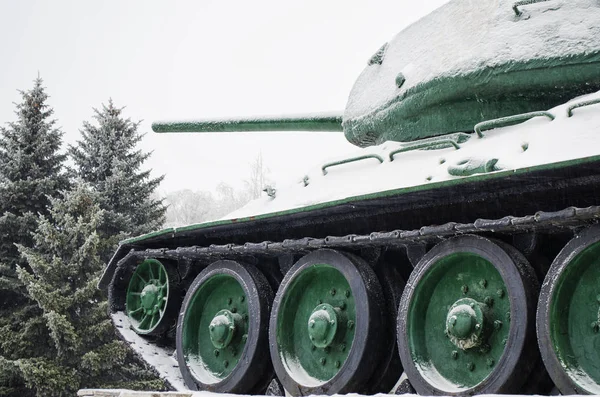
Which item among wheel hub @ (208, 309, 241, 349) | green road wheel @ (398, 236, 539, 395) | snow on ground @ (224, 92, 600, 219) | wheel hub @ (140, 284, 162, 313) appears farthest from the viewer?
wheel hub @ (140, 284, 162, 313)

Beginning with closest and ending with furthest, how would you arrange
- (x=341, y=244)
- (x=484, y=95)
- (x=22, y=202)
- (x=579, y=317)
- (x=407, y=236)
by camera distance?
1. (x=579, y=317)
2. (x=407, y=236)
3. (x=341, y=244)
4. (x=484, y=95)
5. (x=22, y=202)

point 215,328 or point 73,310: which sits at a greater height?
point 215,328

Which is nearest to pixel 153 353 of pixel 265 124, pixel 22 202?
pixel 265 124

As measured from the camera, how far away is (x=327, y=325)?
5.05 m

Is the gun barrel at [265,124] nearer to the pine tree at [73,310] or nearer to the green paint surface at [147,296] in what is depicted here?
the green paint surface at [147,296]

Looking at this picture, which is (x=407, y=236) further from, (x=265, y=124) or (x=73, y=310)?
(x=73, y=310)

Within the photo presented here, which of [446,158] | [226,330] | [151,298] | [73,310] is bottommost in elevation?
[73,310]

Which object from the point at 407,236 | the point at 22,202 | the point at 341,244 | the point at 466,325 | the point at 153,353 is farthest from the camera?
the point at 22,202

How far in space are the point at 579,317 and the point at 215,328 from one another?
2989mm

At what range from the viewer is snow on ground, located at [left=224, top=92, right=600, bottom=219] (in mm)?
3854

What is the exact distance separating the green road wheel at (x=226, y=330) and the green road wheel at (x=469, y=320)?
1483 millimetres

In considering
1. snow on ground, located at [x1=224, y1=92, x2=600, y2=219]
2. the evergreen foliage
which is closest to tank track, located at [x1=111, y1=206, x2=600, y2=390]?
snow on ground, located at [x1=224, y1=92, x2=600, y2=219]

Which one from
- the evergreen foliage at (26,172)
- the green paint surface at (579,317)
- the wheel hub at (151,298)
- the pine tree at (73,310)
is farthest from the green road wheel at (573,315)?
the evergreen foliage at (26,172)

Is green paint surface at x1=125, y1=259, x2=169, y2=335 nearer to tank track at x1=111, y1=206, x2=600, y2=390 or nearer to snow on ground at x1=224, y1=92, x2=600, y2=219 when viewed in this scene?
tank track at x1=111, y1=206, x2=600, y2=390
